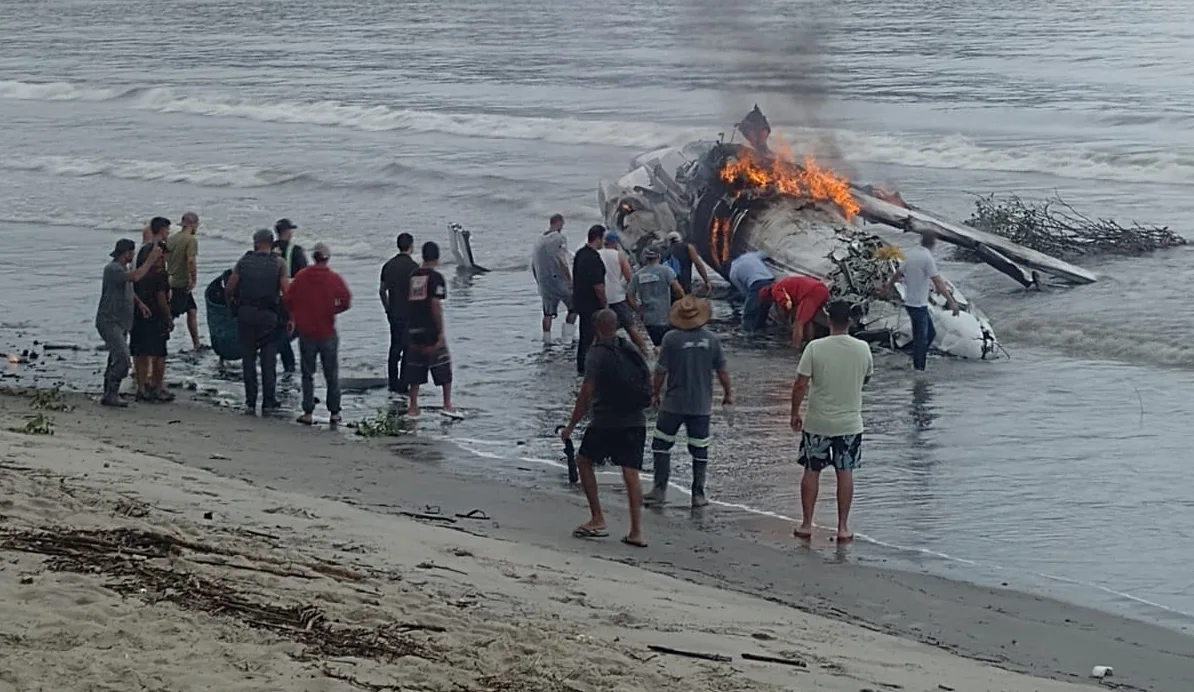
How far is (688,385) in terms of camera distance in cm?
1098

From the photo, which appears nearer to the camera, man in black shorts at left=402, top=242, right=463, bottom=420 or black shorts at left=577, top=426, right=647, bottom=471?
black shorts at left=577, top=426, right=647, bottom=471

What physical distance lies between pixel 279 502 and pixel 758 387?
6.91m

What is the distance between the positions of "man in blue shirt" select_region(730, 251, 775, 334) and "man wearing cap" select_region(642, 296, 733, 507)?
22.3 feet

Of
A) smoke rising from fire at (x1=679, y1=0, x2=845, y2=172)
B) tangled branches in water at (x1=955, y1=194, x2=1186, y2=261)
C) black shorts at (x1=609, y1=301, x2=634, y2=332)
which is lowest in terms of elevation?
black shorts at (x1=609, y1=301, x2=634, y2=332)

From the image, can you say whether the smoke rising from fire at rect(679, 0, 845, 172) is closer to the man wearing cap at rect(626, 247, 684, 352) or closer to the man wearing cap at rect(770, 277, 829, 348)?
the man wearing cap at rect(770, 277, 829, 348)

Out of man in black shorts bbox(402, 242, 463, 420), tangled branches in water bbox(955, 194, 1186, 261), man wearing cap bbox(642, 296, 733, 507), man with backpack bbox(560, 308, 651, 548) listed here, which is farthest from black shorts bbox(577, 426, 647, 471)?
tangled branches in water bbox(955, 194, 1186, 261)

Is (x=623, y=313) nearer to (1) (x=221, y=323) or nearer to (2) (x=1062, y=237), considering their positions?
(1) (x=221, y=323)

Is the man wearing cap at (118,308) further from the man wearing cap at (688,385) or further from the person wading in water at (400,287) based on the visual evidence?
the man wearing cap at (688,385)

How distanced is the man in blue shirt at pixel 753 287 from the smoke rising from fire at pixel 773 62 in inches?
185

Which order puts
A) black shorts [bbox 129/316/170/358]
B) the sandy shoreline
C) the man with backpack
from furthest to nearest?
1. black shorts [bbox 129/316/170/358]
2. the man with backpack
3. the sandy shoreline

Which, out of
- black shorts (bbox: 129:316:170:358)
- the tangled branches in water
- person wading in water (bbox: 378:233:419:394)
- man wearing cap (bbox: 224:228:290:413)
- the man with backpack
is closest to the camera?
the man with backpack

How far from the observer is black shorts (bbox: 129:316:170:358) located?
44.9 feet

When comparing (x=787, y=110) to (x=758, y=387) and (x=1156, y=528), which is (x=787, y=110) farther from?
(x=1156, y=528)

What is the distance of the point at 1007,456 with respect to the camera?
41.8 ft
